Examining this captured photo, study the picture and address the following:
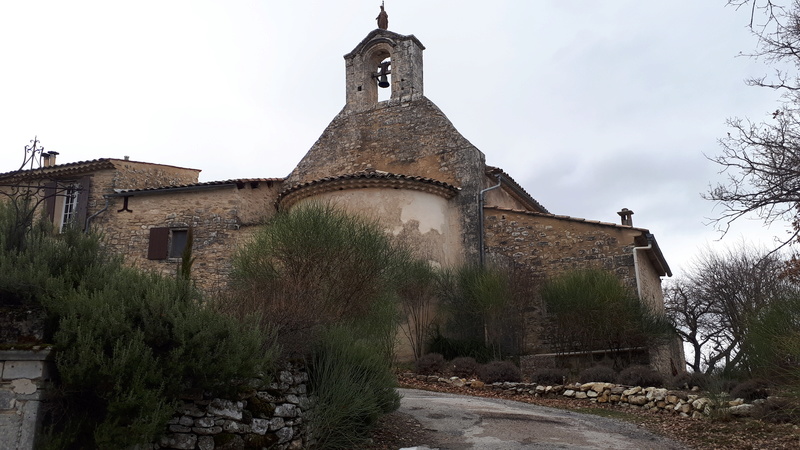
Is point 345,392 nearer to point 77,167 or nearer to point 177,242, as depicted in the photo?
point 177,242

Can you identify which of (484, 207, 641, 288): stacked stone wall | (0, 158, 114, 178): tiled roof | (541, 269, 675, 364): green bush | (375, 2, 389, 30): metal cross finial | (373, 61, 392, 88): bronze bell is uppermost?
(375, 2, 389, 30): metal cross finial

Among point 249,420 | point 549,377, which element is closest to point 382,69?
point 549,377

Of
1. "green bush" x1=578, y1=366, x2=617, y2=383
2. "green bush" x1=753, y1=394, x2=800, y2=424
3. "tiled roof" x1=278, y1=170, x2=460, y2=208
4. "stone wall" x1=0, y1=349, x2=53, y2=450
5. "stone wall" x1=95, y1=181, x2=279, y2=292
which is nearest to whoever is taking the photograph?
"stone wall" x1=0, y1=349, x2=53, y2=450

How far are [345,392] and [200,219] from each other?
12178mm

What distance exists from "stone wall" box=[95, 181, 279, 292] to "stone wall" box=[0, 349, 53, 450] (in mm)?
11711

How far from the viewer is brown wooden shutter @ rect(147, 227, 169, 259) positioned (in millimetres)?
18078

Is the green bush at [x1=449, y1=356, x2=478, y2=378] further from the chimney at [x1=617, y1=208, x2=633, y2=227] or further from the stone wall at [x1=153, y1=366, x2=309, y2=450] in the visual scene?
the chimney at [x1=617, y1=208, x2=633, y2=227]

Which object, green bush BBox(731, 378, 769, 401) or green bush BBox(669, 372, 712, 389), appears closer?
green bush BBox(731, 378, 769, 401)

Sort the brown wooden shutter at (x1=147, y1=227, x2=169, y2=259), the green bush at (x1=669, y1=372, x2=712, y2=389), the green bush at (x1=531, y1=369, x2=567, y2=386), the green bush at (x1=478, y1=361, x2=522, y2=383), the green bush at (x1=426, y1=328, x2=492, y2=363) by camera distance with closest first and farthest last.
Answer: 1. the green bush at (x1=669, y1=372, x2=712, y2=389)
2. the green bush at (x1=531, y1=369, x2=567, y2=386)
3. the green bush at (x1=478, y1=361, x2=522, y2=383)
4. the green bush at (x1=426, y1=328, x2=492, y2=363)
5. the brown wooden shutter at (x1=147, y1=227, x2=169, y2=259)

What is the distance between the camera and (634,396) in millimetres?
10539

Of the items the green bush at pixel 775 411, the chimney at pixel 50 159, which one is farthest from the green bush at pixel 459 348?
the chimney at pixel 50 159

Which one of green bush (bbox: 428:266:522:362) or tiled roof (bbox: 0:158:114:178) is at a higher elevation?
tiled roof (bbox: 0:158:114:178)

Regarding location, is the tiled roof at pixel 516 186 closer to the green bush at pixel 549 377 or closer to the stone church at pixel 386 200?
the stone church at pixel 386 200

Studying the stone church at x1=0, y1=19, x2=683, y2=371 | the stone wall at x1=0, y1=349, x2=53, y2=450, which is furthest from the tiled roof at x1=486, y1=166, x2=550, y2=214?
the stone wall at x1=0, y1=349, x2=53, y2=450
